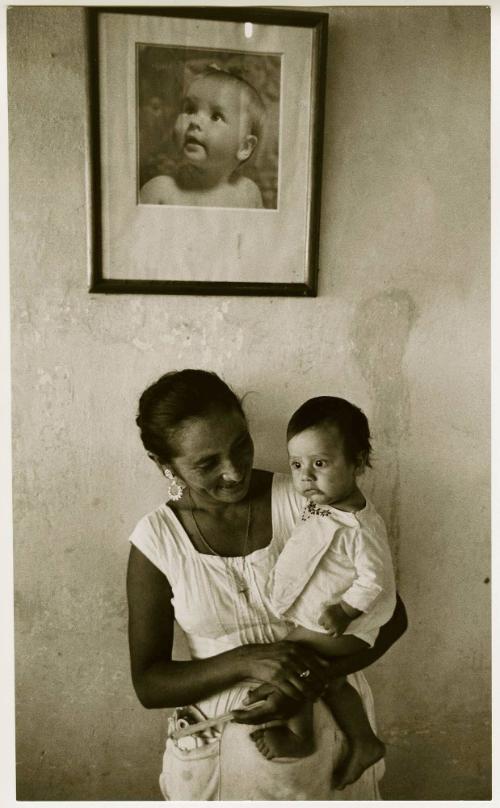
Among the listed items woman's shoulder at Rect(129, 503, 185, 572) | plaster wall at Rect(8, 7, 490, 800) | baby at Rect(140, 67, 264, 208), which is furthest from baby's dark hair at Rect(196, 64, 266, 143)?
woman's shoulder at Rect(129, 503, 185, 572)

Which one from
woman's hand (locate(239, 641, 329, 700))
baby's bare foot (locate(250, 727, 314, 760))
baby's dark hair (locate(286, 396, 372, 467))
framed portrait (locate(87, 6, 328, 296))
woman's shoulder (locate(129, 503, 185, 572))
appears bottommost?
baby's bare foot (locate(250, 727, 314, 760))

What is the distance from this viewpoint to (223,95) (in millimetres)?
1100

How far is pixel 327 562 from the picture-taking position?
1100 mm

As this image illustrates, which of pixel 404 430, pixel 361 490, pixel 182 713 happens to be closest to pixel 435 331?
pixel 404 430

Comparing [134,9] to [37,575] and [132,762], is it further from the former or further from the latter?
[132,762]

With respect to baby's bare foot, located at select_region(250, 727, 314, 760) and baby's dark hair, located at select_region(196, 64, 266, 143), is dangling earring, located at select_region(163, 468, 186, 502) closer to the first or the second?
baby's bare foot, located at select_region(250, 727, 314, 760)

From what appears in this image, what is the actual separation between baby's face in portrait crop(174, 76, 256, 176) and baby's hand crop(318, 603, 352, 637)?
2.36 feet

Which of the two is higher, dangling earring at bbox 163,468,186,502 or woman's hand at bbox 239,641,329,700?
dangling earring at bbox 163,468,186,502

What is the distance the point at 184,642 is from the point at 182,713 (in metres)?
0.11

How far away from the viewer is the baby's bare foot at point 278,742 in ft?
3.59

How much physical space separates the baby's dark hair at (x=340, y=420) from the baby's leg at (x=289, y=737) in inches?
16.6

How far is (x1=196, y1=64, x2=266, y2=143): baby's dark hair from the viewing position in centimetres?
109

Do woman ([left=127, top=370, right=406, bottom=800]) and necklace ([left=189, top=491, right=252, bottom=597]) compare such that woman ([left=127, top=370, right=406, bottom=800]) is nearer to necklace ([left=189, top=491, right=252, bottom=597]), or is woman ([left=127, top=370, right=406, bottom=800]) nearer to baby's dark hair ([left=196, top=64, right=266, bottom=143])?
necklace ([left=189, top=491, right=252, bottom=597])

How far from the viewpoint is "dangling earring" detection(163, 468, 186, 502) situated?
1120mm
